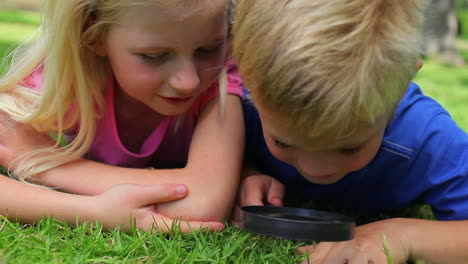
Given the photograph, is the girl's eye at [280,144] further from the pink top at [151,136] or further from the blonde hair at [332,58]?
the pink top at [151,136]

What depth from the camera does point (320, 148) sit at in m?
1.90

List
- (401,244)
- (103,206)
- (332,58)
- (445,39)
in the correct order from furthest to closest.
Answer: (445,39)
(103,206)
(401,244)
(332,58)

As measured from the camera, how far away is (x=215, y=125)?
2.48m

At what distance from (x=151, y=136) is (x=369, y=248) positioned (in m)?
1.06

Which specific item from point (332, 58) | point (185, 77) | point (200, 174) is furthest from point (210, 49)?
point (332, 58)

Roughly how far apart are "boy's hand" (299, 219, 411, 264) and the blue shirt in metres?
0.29

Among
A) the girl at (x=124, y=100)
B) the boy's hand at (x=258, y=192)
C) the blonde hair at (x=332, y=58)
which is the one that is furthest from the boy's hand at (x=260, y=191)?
the blonde hair at (x=332, y=58)

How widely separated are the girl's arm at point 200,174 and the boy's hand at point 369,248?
390mm

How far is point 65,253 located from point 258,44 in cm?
76

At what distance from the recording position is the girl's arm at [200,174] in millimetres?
2277

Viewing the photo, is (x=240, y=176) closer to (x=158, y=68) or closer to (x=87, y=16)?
(x=158, y=68)

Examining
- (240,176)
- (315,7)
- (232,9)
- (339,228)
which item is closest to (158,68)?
(232,9)

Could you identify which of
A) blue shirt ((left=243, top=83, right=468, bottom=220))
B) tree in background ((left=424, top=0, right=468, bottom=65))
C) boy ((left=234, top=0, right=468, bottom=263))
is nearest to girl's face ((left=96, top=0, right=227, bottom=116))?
boy ((left=234, top=0, right=468, bottom=263))

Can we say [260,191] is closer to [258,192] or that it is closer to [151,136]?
[258,192]
